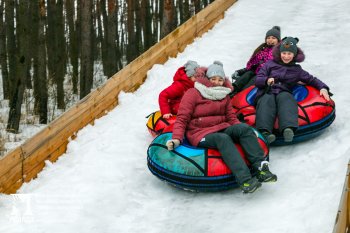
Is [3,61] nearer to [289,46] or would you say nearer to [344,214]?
[289,46]

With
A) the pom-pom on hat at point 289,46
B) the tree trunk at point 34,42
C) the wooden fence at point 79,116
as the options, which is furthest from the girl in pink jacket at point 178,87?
the tree trunk at point 34,42

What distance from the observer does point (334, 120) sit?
5238 mm

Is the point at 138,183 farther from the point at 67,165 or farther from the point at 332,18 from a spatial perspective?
the point at 332,18

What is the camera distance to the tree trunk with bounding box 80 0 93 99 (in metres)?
10.4

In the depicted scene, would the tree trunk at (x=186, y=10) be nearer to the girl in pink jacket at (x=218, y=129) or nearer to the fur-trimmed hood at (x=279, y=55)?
the fur-trimmed hood at (x=279, y=55)

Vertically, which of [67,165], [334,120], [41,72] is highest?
[334,120]

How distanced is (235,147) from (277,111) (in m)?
0.86

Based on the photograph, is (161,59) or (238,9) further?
(238,9)

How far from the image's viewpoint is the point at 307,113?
479 cm

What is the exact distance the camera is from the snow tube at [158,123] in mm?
5112

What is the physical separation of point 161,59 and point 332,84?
8.81 ft

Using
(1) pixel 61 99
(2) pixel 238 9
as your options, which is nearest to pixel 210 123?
(2) pixel 238 9

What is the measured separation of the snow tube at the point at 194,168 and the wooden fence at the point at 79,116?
1.23 meters

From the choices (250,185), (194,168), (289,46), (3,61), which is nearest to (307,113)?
(289,46)
